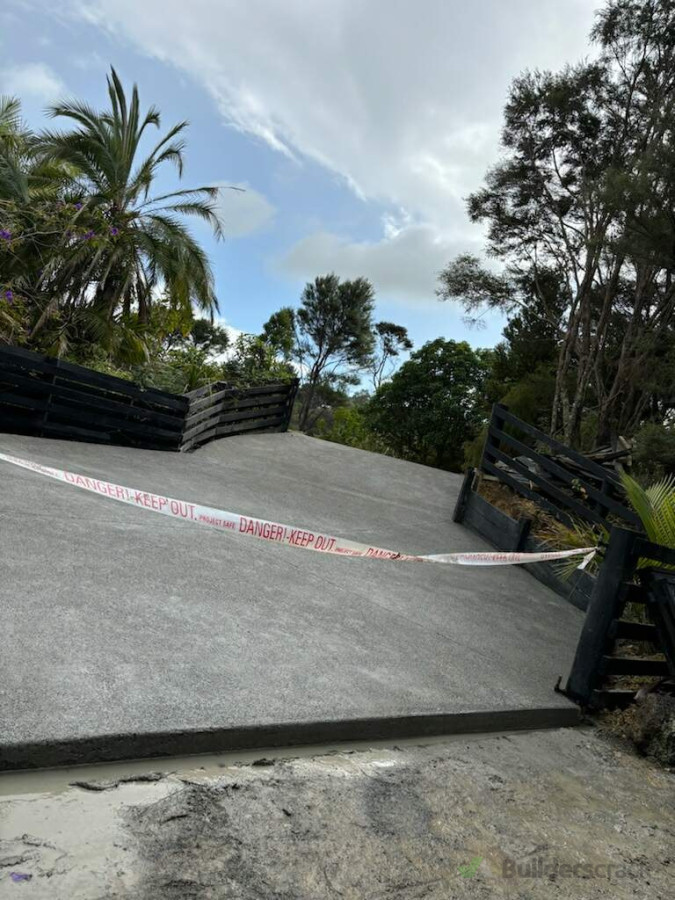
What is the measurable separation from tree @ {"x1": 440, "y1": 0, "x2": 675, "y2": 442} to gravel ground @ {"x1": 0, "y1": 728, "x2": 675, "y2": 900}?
12096mm

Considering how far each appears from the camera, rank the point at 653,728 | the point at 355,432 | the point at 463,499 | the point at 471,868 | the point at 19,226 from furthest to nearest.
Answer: the point at 355,432
the point at 19,226
the point at 463,499
the point at 653,728
the point at 471,868

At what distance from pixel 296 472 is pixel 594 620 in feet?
23.8

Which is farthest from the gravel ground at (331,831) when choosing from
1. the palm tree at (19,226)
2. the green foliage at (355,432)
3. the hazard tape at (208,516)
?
the green foliage at (355,432)

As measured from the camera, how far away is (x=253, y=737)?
2707 millimetres

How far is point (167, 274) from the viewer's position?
15641 millimetres

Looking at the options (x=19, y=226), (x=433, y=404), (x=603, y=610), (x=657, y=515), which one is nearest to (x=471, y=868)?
(x=603, y=610)

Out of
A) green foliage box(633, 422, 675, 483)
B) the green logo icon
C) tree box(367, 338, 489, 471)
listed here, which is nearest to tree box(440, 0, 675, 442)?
green foliage box(633, 422, 675, 483)

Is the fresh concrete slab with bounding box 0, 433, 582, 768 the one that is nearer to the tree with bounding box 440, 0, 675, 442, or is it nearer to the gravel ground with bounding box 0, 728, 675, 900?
the gravel ground with bounding box 0, 728, 675, 900

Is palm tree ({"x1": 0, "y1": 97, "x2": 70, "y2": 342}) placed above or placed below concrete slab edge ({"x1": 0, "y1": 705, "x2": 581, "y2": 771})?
above

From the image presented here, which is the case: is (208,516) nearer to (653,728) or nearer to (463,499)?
(653,728)

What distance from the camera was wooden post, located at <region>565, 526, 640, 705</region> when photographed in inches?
Result: 157

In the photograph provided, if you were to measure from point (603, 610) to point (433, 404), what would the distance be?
2530 centimetres

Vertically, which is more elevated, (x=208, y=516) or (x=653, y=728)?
(x=208, y=516)

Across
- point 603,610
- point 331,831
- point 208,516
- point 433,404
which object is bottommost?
point 331,831
